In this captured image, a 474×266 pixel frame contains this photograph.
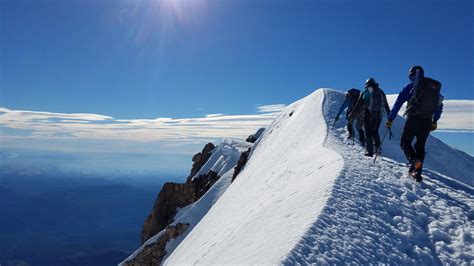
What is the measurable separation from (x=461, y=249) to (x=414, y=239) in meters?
0.86

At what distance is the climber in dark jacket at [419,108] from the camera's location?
31.7 feet

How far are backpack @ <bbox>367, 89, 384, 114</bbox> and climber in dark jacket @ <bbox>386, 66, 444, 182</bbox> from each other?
3841 mm

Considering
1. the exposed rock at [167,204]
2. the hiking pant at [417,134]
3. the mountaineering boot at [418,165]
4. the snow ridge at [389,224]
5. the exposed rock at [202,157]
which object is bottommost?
the snow ridge at [389,224]

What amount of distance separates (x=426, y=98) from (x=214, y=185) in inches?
1165

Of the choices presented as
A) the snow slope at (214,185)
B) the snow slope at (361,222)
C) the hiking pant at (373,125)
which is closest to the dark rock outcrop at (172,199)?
the snow slope at (214,185)

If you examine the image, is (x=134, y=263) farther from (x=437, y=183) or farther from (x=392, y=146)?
(x=437, y=183)

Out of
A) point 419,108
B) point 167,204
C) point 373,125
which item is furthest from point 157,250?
point 419,108

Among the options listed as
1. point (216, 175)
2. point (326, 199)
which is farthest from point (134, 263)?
point (326, 199)

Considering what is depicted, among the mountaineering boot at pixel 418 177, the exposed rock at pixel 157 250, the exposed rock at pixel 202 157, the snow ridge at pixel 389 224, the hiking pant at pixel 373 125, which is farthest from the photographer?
the exposed rock at pixel 202 157

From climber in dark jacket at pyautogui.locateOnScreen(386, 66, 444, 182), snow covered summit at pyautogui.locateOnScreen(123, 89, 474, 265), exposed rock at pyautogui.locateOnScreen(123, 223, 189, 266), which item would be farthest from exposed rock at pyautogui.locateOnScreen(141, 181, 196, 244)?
climber in dark jacket at pyautogui.locateOnScreen(386, 66, 444, 182)

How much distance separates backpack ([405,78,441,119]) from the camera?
9.62 m

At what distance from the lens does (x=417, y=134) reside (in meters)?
10.0

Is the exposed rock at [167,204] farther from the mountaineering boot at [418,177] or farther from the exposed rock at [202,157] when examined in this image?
the mountaineering boot at [418,177]

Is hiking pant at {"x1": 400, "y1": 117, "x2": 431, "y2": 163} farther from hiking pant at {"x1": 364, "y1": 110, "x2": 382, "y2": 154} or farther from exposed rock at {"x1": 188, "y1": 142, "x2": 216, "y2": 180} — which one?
exposed rock at {"x1": 188, "y1": 142, "x2": 216, "y2": 180}
